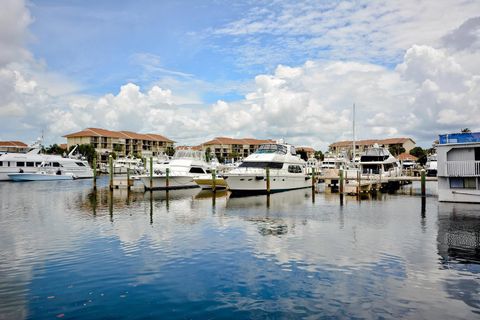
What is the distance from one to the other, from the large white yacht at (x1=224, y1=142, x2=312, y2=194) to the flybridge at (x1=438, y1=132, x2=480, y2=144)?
680 inches

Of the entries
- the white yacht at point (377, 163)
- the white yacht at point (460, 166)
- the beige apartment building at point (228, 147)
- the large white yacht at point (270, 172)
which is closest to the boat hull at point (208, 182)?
the large white yacht at point (270, 172)

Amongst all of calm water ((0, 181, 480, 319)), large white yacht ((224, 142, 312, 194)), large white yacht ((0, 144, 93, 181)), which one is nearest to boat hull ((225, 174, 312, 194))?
large white yacht ((224, 142, 312, 194))

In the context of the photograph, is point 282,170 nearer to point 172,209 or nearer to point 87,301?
point 172,209

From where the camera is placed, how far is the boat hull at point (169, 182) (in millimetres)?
45531

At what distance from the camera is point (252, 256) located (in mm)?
14477

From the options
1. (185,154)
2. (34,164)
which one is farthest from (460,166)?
(34,164)

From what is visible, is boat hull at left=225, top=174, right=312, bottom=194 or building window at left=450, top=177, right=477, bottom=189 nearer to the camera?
building window at left=450, top=177, right=477, bottom=189

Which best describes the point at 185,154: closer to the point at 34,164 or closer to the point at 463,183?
the point at 463,183

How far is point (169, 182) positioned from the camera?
4697cm

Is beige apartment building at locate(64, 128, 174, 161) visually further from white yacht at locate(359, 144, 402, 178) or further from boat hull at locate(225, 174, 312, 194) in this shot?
boat hull at locate(225, 174, 312, 194)

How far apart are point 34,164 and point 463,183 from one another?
69.1 m

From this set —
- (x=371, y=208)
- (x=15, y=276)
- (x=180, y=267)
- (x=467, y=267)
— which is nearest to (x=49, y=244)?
(x=15, y=276)

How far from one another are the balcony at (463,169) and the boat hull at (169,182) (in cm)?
2934

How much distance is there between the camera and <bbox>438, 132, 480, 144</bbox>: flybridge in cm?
2722
